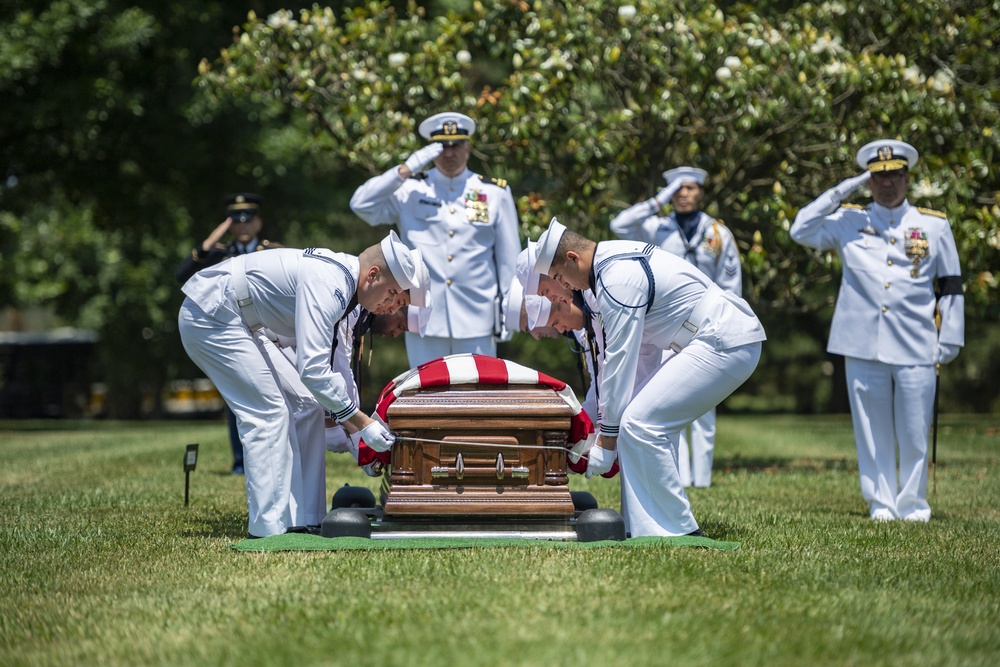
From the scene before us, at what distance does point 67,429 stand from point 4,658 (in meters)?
20.6

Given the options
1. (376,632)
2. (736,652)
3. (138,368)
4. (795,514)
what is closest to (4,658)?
(376,632)

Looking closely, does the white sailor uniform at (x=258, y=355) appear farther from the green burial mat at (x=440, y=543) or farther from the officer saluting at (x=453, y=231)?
the officer saluting at (x=453, y=231)

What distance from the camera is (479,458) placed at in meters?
6.59

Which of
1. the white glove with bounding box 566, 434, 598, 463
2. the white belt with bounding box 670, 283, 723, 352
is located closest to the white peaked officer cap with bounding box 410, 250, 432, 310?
the white glove with bounding box 566, 434, 598, 463

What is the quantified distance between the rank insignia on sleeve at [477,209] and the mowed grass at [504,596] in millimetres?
2678

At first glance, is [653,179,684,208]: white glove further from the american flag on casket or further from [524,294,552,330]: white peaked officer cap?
the american flag on casket

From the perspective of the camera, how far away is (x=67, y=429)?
23922mm

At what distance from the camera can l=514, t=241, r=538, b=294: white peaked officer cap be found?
6.63 metres

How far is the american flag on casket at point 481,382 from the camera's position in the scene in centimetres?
673

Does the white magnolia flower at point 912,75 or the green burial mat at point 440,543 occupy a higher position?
the white magnolia flower at point 912,75

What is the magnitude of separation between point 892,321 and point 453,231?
3.23m

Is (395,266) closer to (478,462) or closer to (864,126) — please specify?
(478,462)

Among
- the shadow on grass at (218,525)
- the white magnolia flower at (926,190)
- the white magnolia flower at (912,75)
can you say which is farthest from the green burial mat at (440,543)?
the white magnolia flower at (912,75)

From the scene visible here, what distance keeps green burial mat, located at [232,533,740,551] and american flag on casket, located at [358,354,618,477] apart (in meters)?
0.55
